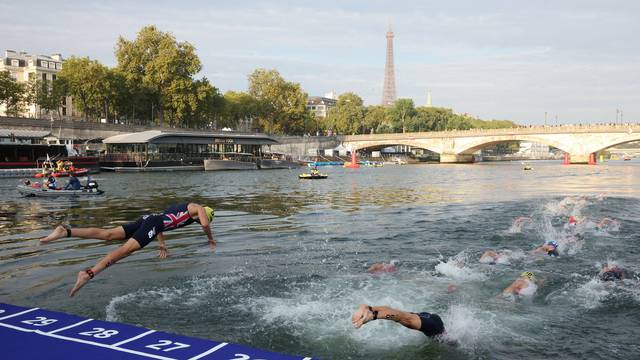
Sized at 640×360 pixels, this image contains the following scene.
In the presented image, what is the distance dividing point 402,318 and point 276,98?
121 meters

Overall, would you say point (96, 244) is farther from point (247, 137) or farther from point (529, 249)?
point (247, 137)

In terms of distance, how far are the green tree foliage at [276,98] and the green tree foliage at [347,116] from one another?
27357 mm

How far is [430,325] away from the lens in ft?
27.1

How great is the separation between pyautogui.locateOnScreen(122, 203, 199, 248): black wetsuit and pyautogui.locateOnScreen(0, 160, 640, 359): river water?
4.64 feet

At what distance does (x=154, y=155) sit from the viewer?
251ft

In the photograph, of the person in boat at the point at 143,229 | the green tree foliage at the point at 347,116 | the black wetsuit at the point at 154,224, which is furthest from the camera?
the green tree foliage at the point at 347,116

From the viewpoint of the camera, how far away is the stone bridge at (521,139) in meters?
97.2

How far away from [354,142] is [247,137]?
5236cm

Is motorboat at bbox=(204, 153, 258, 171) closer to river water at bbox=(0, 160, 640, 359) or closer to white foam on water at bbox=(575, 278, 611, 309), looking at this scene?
river water at bbox=(0, 160, 640, 359)

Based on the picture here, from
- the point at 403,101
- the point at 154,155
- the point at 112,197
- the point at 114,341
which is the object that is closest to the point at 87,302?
the point at 114,341

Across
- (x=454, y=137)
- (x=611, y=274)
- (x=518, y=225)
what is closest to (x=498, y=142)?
(x=454, y=137)

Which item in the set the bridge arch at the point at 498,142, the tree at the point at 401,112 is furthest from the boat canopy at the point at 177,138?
the tree at the point at 401,112

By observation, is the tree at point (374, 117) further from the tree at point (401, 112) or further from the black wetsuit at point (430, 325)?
the black wetsuit at point (430, 325)

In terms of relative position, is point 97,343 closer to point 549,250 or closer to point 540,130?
point 549,250
